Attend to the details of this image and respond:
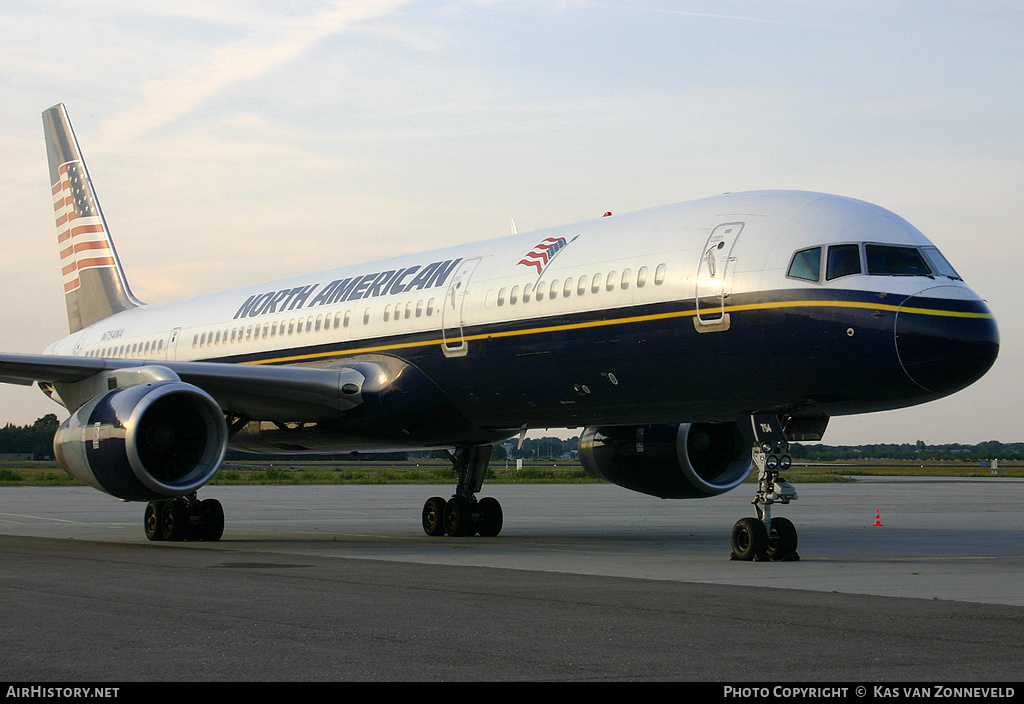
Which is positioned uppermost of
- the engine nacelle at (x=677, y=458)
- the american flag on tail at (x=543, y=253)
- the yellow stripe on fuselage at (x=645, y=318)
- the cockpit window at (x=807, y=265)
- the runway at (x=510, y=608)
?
the american flag on tail at (x=543, y=253)

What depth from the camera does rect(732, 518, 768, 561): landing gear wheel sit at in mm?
14250

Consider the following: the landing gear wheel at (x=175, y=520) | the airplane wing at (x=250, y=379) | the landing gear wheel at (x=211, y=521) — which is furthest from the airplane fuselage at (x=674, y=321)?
the landing gear wheel at (x=175, y=520)

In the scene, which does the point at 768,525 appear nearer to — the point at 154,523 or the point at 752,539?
the point at 752,539

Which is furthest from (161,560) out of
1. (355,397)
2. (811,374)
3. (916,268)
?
(916,268)

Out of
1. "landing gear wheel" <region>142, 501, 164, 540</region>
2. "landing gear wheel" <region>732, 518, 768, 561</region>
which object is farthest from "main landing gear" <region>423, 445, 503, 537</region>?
"landing gear wheel" <region>732, 518, 768, 561</region>

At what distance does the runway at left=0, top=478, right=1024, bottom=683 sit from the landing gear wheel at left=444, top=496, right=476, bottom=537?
2.93 feet

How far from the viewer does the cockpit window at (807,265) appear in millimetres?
13805

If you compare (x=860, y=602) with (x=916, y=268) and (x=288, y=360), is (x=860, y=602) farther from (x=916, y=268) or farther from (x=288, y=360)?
(x=288, y=360)

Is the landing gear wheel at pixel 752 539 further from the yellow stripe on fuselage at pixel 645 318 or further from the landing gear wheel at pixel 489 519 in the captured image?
the landing gear wheel at pixel 489 519

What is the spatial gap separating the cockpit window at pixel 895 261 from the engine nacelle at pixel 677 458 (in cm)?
600

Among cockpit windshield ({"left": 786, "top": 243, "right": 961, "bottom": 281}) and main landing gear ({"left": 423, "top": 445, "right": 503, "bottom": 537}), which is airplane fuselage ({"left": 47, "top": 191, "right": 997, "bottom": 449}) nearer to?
cockpit windshield ({"left": 786, "top": 243, "right": 961, "bottom": 281})

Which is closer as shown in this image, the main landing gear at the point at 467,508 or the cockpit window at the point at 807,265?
the cockpit window at the point at 807,265

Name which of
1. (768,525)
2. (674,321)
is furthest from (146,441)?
(768,525)

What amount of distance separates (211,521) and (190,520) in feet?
1.08
